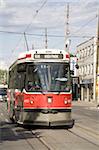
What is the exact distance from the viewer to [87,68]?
74625 mm

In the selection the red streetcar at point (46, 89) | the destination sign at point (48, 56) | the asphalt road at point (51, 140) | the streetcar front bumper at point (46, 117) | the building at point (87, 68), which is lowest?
the asphalt road at point (51, 140)

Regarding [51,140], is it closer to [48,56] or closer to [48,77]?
[48,77]

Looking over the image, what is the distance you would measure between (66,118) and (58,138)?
3.12m

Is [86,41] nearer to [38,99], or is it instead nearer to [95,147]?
[38,99]

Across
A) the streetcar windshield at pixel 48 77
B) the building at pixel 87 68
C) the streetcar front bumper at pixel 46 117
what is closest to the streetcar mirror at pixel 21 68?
the streetcar windshield at pixel 48 77

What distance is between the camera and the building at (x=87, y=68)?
69812mm

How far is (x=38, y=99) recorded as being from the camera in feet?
58.5

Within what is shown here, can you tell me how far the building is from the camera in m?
69.8

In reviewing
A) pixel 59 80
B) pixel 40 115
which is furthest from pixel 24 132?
pixel 59 80

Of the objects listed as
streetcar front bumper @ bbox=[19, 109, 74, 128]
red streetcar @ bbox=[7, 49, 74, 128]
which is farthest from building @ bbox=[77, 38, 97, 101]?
streetcar front bumper @ bbox=[19, 109, 74, 128]

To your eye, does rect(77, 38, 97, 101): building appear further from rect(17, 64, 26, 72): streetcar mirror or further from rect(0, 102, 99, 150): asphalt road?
rect(0, 102, 99, 150): asphalt road

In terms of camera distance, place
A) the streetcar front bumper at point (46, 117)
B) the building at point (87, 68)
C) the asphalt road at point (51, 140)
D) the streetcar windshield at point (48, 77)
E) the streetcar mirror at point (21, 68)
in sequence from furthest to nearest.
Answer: the building at point (87, 68), the streetcar mirror at point (21, 68), the streetcar windshield at point (48, 77), the streetcar front bumper at point (46, 117), the asphalt road at point (51, 140)

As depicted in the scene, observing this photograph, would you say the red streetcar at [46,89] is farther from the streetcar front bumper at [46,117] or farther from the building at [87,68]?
the building at [87,68]

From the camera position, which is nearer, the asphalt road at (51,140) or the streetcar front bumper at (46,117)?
the asphalt road at (51,140)
